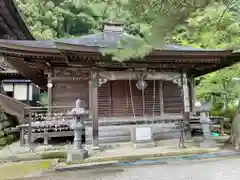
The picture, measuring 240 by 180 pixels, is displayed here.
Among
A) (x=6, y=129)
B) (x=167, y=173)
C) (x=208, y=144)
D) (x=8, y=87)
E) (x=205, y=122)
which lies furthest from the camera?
(x=8, y=87)

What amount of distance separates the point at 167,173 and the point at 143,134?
100 inches

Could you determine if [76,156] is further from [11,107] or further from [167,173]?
[11,107]

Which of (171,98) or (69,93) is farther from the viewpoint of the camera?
(171,98)

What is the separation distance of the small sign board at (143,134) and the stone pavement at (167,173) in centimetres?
193

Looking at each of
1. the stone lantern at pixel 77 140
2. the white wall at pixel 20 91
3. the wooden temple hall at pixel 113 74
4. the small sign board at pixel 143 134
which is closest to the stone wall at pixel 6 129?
the wooden temple hall at pixel 113 74

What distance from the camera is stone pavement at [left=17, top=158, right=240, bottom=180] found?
4.32 metres

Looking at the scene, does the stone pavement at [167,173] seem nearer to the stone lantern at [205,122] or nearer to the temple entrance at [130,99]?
the stone lantern at [205,122]

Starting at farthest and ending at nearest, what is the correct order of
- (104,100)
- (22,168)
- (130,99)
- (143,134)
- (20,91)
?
(20,91) < (130,99) < (104,100) < (143,134) < (22,168)

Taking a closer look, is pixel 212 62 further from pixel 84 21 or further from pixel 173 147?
pixel 84 21

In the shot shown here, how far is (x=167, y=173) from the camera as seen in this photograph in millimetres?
4570

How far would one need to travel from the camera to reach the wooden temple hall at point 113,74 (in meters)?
6.95

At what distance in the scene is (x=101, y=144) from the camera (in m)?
7.48

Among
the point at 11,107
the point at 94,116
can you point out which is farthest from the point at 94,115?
the point at 11,107

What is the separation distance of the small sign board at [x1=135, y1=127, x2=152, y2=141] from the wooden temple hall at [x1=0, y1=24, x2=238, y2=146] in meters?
0.83
